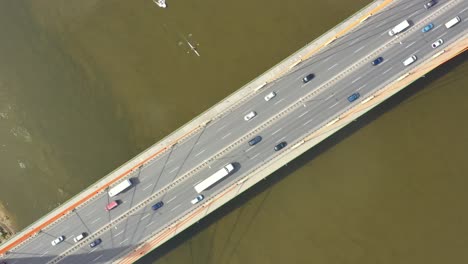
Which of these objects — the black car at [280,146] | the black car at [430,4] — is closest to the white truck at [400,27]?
the black car at [430,4]

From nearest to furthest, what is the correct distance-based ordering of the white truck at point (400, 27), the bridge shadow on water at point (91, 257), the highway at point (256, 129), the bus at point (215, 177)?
the bus at point (215, 177), the white truck at point (400, 27), the highway at point (256, 129), the bridge shadow on water at point (91, 257)

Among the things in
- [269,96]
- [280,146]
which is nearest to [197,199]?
[280,146]

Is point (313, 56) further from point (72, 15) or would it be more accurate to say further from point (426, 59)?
point (72, 15)

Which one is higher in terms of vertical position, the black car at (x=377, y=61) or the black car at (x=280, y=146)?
the black car at (x=377, y=61)

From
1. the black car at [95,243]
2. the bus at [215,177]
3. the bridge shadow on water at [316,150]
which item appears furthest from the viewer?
the bridge shadow on water at [316,150]

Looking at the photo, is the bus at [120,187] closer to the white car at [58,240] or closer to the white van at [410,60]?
the white car at [58,240]

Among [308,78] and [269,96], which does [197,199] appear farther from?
[308,78]

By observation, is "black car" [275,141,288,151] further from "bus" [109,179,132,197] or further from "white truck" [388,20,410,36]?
"white truck" [388,20,410,36]
